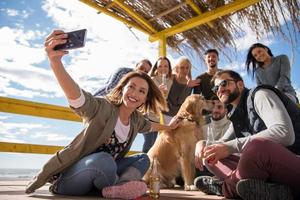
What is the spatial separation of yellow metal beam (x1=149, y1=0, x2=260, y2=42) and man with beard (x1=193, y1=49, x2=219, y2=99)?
63 centimetres

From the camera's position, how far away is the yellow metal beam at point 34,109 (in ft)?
13.7

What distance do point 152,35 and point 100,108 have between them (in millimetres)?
2616

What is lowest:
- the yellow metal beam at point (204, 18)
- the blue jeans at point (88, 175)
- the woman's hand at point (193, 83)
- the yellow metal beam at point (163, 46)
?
the blue jeans at point (88, 175)

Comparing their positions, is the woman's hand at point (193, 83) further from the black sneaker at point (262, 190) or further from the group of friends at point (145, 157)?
the black sneaker at point (262, 190)

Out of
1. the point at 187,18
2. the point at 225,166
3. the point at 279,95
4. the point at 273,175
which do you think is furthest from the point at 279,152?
the point at 187,18

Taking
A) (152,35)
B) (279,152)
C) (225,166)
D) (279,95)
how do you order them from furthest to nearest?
(152,35) < (225,166) < (279,95) < (279,152)

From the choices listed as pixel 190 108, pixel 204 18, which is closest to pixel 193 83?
pixel 190 108

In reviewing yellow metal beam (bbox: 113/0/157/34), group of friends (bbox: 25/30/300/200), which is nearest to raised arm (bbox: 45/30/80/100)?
group of friends (bbox: 25/30/300/200)

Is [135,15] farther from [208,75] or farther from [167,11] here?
[208,75]

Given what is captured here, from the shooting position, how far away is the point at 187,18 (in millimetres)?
4426

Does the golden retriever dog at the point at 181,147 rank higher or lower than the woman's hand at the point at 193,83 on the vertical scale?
lower

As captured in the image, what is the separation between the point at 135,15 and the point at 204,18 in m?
0.95

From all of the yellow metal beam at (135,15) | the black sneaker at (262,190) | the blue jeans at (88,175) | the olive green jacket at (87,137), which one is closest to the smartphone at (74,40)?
the olive green jacket at (87,137)

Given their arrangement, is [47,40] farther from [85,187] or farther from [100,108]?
[85,187]
